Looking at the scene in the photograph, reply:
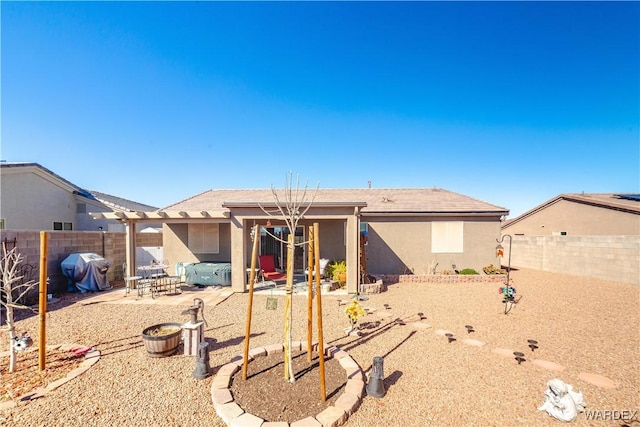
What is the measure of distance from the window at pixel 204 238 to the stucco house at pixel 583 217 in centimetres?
2010

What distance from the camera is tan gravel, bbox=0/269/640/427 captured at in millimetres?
3229

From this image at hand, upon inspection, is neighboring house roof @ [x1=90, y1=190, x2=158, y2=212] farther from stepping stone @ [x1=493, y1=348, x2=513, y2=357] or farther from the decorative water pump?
stepping stone @ [x1=493, y1=348, x2=513, y2=357]

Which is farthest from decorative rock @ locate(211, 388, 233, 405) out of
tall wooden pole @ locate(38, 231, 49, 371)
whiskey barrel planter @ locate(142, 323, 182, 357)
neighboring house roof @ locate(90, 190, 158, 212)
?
neighboring house roof @ locate(90, 190, 158, 212)

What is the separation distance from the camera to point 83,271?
29.9 feet

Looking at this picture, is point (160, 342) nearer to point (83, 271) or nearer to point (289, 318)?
point (289, 318)

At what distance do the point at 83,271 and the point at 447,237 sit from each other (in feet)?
46.3

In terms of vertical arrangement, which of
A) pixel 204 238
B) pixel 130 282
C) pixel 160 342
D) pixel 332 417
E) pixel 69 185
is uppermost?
pixel 69 185

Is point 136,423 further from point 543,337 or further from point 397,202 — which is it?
point 397,202

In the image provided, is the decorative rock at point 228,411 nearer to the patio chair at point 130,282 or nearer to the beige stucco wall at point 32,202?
the patio chair at point 130,282

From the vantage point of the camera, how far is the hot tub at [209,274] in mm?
10055

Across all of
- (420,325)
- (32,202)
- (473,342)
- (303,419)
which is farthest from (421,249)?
(32,202)

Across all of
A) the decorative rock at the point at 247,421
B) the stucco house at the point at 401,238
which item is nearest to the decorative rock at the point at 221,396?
the decorative rock at the point at 247,421

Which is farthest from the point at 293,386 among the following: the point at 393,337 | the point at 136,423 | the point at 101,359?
the point at 101,359

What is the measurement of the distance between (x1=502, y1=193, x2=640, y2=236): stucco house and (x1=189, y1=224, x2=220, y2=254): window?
20098 mm
